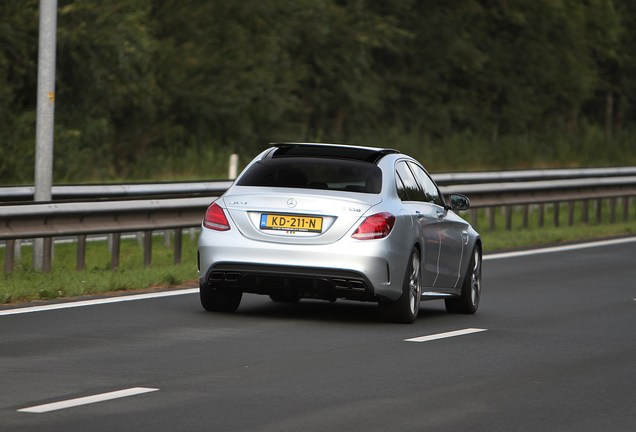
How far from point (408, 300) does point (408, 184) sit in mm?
1112

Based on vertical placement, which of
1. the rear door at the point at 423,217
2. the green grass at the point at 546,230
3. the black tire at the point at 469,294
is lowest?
the green grass at the point at 546,230

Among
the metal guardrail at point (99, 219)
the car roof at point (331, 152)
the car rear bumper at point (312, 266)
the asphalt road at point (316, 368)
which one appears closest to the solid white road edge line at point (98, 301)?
the asphalt road at point (316, 368)

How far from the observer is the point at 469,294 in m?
11.4

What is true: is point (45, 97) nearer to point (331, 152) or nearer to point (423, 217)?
point (331, 152)

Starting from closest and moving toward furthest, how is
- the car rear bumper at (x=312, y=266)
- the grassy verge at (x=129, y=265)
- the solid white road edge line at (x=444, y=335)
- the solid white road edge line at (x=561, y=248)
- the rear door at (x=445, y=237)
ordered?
1. the solid white road edge line at (x=444, y=335)
2. the car rear bumper at (x=312, y=266)
3. the rear door at (x=445, y=237)
4. the grassy verge at (x=129, y=265)
5. the solid white road edge line at (x=561, y=248)

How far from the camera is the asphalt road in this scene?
6.18 meters

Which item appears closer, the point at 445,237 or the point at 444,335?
the point at 444,335

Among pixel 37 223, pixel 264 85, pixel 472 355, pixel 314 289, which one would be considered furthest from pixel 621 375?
pixel 264 85

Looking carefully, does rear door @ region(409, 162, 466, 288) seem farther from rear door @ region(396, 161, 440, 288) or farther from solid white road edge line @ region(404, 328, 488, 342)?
solid white road edge line @ region(404, 328, 488, 342)

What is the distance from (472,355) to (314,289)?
5.09ft

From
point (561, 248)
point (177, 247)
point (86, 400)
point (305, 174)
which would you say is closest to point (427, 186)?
point (305, 174)

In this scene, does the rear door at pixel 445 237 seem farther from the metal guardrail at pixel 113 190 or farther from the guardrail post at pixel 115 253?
the metal guardrail at pixel 113 190

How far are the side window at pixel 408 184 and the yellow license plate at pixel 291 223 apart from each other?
3.28 ft

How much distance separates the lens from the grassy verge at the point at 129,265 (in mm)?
11305
